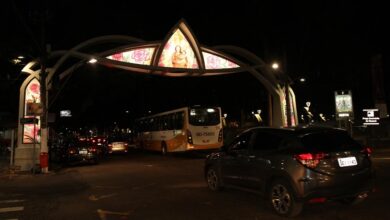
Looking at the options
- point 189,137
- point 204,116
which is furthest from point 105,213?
point 204,116

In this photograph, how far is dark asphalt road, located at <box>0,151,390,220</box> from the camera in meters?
8.75

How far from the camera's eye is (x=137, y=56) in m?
25.3

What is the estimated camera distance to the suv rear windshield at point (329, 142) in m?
8.23

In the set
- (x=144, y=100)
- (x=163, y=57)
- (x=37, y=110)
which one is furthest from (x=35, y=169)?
(x=144, y=100)

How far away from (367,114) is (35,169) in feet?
71.9

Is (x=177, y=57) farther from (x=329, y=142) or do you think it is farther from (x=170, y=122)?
(x=329, y=142)

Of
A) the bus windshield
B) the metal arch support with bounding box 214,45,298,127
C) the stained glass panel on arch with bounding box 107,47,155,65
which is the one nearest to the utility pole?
the stained glass panel on arch with bounding box 107,47,155,65

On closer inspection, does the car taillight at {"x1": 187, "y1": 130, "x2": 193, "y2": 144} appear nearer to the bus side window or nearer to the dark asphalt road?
the bus side window

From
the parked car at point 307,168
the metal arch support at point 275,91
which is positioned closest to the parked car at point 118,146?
the metal arch support at point 275,91

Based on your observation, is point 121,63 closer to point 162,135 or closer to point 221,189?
point 162,135

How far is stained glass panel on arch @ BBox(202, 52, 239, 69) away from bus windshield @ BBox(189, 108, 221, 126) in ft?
10.4

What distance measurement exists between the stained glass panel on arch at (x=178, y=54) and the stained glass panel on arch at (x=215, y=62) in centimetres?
103

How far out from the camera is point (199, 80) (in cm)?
5297

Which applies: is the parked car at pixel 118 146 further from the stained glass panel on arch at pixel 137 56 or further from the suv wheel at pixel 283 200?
the suv wheel at pixel 283 200
